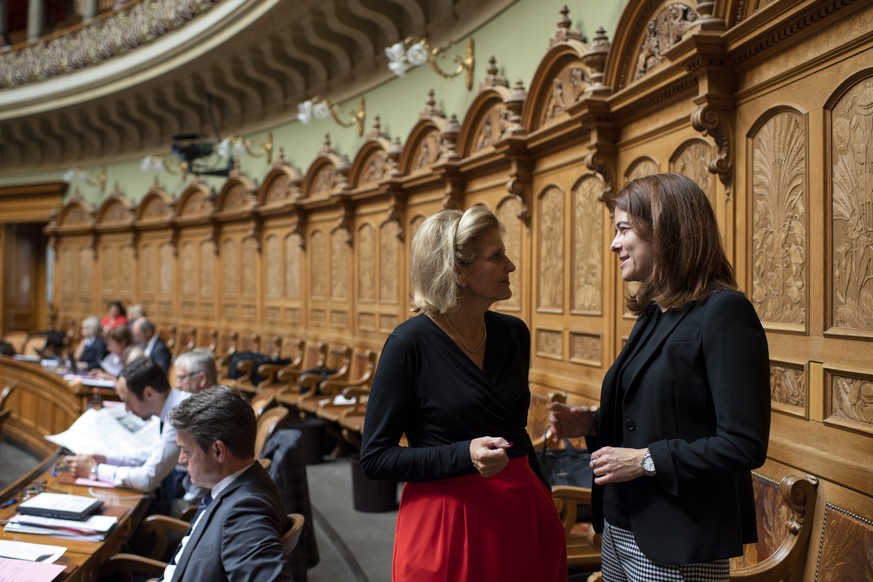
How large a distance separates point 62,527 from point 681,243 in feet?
7.75

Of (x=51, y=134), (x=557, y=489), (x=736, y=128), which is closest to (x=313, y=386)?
(x=557, y=489)

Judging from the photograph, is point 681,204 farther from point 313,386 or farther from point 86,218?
point 86,218

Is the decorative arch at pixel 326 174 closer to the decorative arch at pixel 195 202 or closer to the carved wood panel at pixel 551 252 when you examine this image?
the decorative arch at pixel 195 202

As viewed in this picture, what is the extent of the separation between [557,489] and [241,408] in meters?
1.43

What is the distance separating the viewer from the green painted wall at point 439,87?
5246 millimetres

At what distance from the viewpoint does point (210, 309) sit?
11.4 meters

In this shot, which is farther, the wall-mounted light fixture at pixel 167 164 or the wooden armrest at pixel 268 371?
the wall-mounted light fixture at pixel 167 164

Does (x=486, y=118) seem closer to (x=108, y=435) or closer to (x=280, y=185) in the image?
(x=108, y=435)

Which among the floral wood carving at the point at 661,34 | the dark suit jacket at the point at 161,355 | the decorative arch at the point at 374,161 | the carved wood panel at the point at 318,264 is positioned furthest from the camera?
the carved wood panel at the point at 318,264

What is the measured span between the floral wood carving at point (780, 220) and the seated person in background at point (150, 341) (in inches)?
213

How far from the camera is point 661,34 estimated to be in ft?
12.6

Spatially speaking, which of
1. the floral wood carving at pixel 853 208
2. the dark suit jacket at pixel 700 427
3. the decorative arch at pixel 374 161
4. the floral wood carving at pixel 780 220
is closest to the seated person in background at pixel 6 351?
the decorative arch at pixel 374 161

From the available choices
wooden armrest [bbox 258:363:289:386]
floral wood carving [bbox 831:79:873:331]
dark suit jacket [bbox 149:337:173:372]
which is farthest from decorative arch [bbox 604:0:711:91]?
wooden armrest [bbox 258:363:289:386]

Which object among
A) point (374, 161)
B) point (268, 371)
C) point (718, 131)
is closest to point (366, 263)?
point (374, 161)
